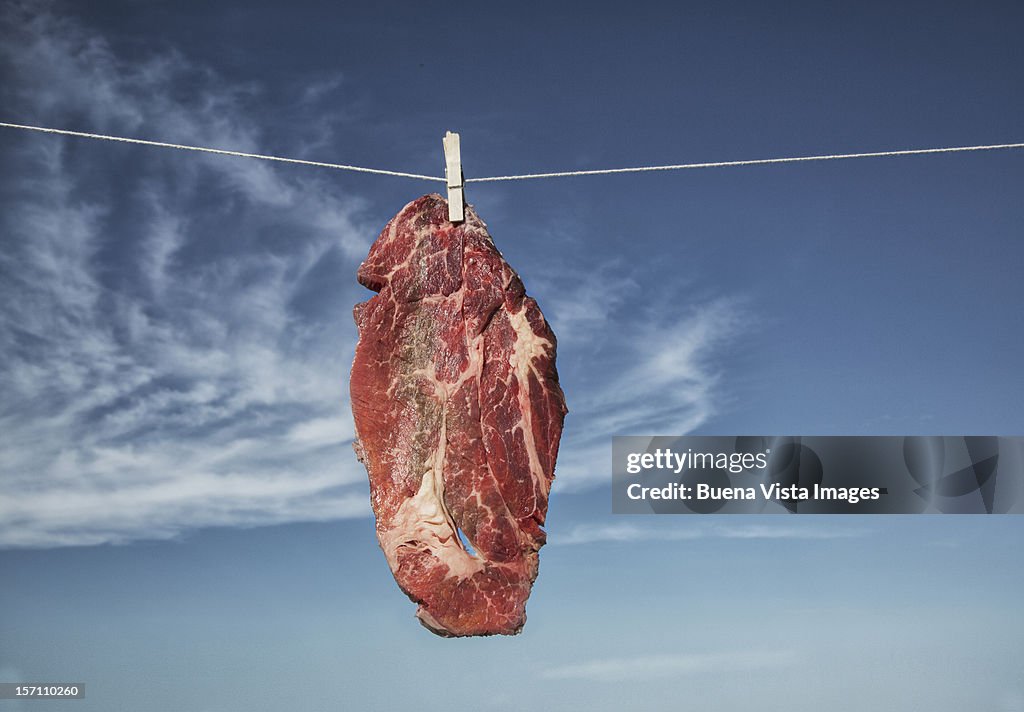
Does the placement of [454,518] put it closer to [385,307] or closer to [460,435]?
[460,435]

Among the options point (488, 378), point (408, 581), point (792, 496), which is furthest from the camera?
point (792, 496)

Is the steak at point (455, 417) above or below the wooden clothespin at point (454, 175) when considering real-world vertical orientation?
below

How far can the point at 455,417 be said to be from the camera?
27.0 feet

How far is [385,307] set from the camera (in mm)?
8570

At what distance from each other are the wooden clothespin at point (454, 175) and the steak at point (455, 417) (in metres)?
0.15

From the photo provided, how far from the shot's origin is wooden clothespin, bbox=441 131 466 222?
330 inches

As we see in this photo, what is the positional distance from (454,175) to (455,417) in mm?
2057

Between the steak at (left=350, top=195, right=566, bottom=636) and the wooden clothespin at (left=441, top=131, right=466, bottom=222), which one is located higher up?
the wooden clothespin at (left=441, top=131, right=466, bottom=222)

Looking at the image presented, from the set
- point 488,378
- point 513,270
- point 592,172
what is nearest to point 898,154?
point 592,172

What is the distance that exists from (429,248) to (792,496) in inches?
198

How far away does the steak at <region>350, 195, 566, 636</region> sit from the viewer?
25.9 ft

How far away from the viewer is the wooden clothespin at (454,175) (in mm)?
8383

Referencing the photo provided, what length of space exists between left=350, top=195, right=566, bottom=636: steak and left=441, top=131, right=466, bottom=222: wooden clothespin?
0.48 ft

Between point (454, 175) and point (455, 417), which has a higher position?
point (454, 175)
